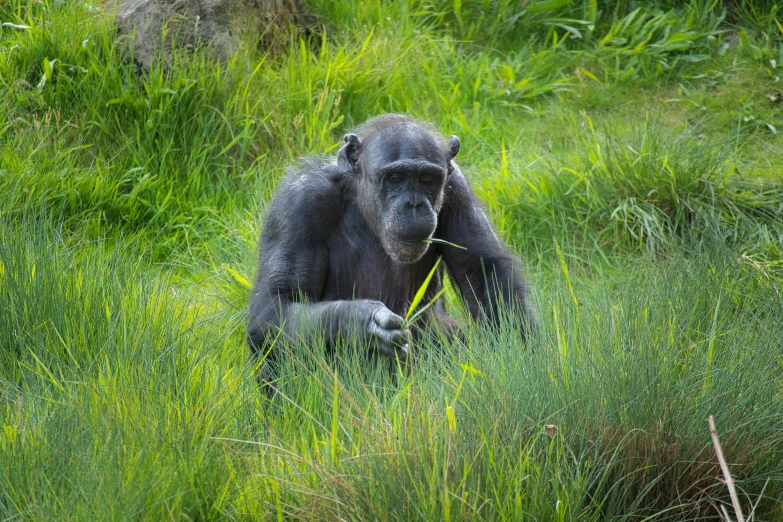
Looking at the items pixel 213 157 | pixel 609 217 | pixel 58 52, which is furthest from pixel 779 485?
pixel 58 52

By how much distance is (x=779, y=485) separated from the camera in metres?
3.59

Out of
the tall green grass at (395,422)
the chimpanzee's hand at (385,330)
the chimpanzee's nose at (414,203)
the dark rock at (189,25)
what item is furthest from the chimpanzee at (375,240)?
the dark rock at (189,25)

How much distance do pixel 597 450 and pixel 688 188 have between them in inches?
135

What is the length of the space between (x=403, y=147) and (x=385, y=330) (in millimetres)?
982

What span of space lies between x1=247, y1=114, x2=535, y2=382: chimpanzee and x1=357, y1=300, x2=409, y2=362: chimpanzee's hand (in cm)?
19

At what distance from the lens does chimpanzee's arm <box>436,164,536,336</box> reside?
4809mm

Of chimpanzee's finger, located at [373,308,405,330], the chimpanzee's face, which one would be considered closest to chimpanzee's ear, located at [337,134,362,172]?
the chimpanzee's face

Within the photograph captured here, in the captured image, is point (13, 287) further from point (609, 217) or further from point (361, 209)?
point (609, 217)

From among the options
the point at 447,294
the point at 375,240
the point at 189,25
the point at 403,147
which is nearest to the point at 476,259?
the point at 375,240

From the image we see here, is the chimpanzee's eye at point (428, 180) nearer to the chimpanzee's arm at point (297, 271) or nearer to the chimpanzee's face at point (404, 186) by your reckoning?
the chimpanzee's face at point (404, 186)

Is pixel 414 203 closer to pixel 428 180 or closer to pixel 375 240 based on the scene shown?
pixel 428 180

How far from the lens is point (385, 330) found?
404cm

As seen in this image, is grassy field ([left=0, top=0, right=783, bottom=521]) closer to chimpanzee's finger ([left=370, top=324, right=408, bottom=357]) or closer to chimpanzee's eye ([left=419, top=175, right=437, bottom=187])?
chimpanzee's finger ([left=370, top=324, right=408, bottom=357])

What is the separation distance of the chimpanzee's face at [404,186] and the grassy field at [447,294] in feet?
1.79
